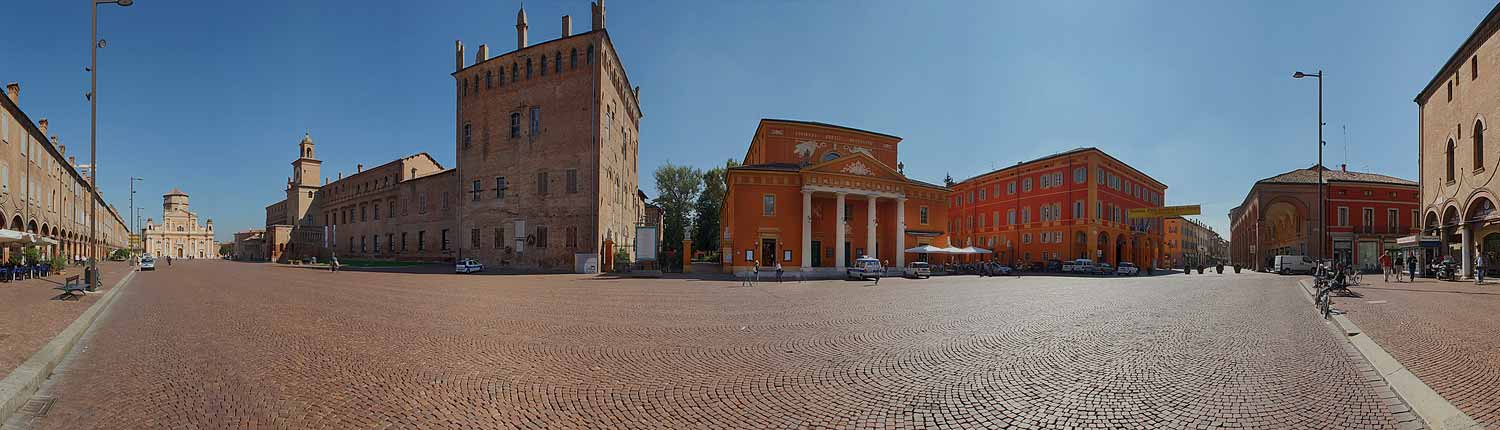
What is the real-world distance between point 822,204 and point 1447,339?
30564 mm

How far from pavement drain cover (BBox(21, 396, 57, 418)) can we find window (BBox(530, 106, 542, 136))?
37.7m

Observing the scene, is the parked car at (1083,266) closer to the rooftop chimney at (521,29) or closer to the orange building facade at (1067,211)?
the orange building facade at (1067,211)

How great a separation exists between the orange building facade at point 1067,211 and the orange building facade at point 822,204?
11.2 meters

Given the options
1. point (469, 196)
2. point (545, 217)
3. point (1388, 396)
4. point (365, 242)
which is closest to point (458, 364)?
point (1388, 396)

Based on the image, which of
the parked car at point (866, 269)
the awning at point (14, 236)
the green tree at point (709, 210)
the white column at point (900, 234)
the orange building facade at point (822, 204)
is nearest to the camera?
the awning at point (14, 236)

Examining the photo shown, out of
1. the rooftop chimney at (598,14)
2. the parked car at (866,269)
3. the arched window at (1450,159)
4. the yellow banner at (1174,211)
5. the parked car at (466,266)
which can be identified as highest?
the rooftop chimney at (598,14)

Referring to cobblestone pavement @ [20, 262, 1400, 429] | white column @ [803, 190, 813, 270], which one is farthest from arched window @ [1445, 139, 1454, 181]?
white column @ [803, 190, 813, 270]

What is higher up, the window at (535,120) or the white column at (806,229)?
the window at (535,120)

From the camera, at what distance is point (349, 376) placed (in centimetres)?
666

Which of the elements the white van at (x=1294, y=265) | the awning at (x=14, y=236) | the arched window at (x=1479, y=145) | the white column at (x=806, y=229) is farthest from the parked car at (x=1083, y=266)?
the awning at (x=14, y=236)

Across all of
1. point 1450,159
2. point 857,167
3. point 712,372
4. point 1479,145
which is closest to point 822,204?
point 857,167

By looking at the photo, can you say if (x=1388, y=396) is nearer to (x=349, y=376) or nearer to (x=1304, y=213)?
(x=349, y=376)

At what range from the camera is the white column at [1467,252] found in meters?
27.0

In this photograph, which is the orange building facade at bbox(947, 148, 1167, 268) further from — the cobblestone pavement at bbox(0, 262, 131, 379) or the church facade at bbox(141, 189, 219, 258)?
the church facade at bbox(141, 189, 219, 258)
